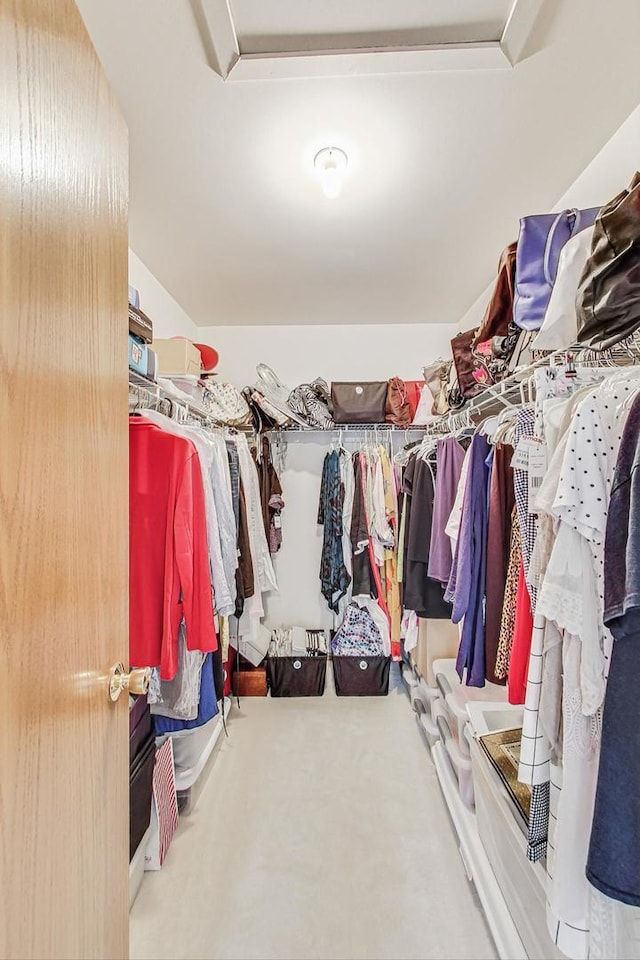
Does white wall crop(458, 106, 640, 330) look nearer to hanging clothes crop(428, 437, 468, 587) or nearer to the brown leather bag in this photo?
hanging clothes crop(428, 437, 468, 587)

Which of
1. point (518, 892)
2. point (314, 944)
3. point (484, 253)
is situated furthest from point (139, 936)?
→ point (484, 253)

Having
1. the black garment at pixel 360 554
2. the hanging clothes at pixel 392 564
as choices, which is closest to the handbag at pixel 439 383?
the hanging clothes at pixel 392 564

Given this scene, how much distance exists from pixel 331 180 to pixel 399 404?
1558 millimetres

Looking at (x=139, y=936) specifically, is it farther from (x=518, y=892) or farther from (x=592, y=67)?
(x=592, y=67)

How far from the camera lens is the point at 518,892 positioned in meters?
1.24

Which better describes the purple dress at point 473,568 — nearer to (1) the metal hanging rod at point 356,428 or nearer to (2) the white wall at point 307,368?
(1) the metal hanging rod at point 356,428

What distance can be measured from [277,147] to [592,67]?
3.31ft

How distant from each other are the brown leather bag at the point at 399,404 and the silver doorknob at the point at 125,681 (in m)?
2.48

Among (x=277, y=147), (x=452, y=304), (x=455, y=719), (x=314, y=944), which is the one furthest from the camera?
(x=452, y=304)

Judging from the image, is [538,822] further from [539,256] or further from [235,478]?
[235,478]

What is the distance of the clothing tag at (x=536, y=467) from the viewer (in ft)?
3.54

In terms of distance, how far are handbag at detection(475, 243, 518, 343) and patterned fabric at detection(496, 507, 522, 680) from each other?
2.32 feet

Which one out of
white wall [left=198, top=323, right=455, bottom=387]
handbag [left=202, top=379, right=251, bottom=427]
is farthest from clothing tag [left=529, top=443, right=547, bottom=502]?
white wall [left=198, top=323, right=455, bottom=387]

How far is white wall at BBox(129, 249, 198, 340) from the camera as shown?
2.36m
